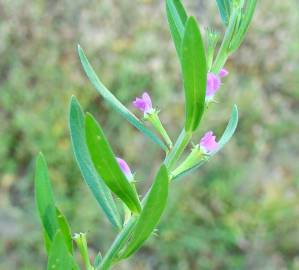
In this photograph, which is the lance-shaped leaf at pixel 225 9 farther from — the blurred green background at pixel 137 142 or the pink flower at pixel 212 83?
the blurred green background at pixel 137 142

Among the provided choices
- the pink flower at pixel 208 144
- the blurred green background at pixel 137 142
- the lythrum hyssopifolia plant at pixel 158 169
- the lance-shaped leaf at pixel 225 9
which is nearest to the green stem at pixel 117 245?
the lythrum hyssopifolia plant at pixel 158 169

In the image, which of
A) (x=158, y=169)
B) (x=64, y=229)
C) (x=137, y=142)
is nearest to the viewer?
(x=158, y=169)

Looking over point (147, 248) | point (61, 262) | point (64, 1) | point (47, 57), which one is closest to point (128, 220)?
point (61, 262)

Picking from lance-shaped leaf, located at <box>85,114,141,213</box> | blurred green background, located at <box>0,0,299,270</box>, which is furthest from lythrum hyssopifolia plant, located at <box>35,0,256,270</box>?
blurred green background, located at <box>0,0,299,270</box>

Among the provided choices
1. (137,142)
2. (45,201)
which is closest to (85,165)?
(45,201)

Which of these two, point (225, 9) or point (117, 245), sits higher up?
point (225, 9)

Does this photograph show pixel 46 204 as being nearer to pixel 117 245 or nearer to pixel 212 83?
pixel 117 245

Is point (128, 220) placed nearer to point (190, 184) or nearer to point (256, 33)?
point (190, 184)

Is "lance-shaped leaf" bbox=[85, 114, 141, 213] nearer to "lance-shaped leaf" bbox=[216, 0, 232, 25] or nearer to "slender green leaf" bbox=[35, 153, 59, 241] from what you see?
"slender green leaf" bbox=[35, 153, 59, 241]
